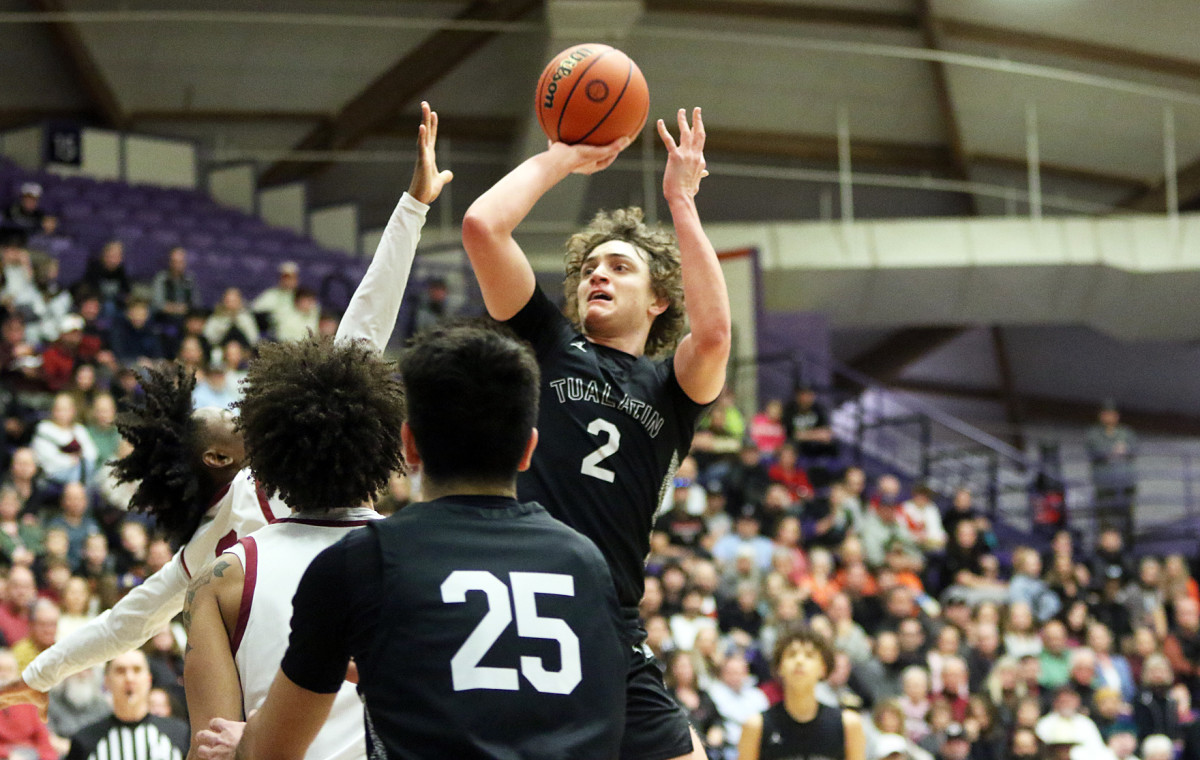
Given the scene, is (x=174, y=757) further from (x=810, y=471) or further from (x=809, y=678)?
(x=810, y=471)

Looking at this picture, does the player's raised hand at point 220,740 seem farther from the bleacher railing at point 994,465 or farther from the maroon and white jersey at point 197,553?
the bleacher railing at point 994,465

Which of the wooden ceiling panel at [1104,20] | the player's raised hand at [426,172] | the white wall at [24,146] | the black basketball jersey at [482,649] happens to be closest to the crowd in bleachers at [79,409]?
the player's raised hand at [426,172]

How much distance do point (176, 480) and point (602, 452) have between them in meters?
1.11

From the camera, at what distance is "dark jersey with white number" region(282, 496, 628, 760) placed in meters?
2.17

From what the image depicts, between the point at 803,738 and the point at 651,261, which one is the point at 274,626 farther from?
the point at 803,738

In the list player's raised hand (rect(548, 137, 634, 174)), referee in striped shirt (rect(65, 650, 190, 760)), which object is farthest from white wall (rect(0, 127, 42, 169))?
player's raised hand (rect(548, 137, 634, 174))

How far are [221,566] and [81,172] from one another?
49.5 feet

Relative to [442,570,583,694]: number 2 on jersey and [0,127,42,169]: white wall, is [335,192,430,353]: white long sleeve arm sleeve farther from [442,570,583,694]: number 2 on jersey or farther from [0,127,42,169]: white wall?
[0,127,42,169]: white wall

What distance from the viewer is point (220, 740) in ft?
8.20

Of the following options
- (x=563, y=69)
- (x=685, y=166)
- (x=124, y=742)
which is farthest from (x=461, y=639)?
(x=124, y=742)

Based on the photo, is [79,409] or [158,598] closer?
[158,598]

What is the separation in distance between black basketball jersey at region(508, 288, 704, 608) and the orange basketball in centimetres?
46

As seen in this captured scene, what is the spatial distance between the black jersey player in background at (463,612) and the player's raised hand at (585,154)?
1124mm

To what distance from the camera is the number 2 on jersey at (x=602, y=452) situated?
3.25 m
